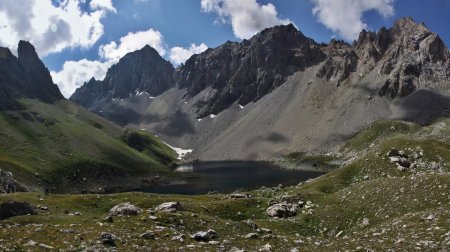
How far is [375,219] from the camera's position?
42219 mm

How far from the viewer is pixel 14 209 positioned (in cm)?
3831

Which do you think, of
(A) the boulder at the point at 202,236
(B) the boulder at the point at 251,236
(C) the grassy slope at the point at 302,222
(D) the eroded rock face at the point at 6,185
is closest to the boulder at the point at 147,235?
(C) the grassy slope at the point at 302,222

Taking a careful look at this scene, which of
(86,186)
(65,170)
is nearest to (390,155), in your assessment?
(86,186)

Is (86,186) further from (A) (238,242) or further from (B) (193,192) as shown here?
(A) (238,242)

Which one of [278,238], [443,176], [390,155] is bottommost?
[278,238]

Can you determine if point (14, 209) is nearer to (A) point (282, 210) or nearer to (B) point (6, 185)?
(A) point (282, 210)

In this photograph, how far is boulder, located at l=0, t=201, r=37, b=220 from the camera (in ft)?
122

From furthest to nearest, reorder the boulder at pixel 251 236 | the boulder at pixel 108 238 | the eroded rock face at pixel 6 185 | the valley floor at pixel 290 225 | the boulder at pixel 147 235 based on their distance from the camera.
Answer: the eroded rock face at pixel 6 185, the boulder at pixel 251 236, the boulder at pixel 147 235, the valley floor at pixel 290 225, the boulder at pixel 108 238

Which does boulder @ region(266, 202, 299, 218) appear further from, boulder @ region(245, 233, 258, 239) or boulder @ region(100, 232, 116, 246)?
boulder @ region(100, 232, 116, 246)

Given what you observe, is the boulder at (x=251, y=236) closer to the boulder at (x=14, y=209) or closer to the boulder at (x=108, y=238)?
the boulder at (x=108, y=238)

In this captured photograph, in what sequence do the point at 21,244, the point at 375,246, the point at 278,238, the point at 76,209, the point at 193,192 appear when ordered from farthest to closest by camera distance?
the point at 193,192, the point at 76,209, the point at 278,238, the point at 375,246, the point at 21,244

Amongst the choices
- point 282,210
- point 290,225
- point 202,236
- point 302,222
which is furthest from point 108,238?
point 282,210

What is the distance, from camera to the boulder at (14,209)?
122 ft

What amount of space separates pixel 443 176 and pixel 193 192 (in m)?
124
